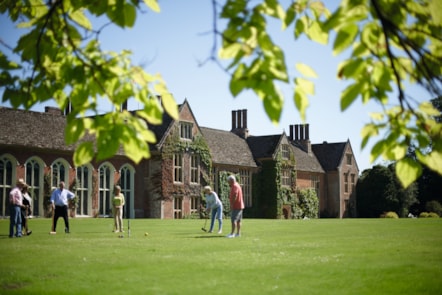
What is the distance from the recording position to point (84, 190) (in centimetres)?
3700

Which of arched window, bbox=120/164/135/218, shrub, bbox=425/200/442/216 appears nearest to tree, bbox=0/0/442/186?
arched window, bbox=120/164/135/218

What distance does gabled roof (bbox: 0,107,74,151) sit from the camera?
33031mm

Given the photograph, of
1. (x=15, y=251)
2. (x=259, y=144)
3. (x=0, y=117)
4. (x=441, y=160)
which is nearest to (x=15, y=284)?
(x=15, y=251)

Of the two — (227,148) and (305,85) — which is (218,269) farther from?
(227,148)

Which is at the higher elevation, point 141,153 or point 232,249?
point 141,153

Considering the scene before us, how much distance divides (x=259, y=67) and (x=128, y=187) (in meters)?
37.6

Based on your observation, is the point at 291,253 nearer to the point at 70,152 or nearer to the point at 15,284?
the point at 15,284

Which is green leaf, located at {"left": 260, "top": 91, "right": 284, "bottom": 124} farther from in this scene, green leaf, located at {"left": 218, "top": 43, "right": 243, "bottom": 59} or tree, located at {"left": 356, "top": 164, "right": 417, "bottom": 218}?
tree, located at {"left": 356, "top": 164, "right": 417, "bottom": 218}

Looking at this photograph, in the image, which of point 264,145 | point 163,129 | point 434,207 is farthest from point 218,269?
point 434,207

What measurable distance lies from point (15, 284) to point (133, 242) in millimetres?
6873

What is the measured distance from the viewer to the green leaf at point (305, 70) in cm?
325

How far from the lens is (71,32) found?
4281mm

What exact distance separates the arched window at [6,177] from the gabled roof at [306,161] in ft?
103

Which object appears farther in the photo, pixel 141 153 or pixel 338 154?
pixel 338 154
